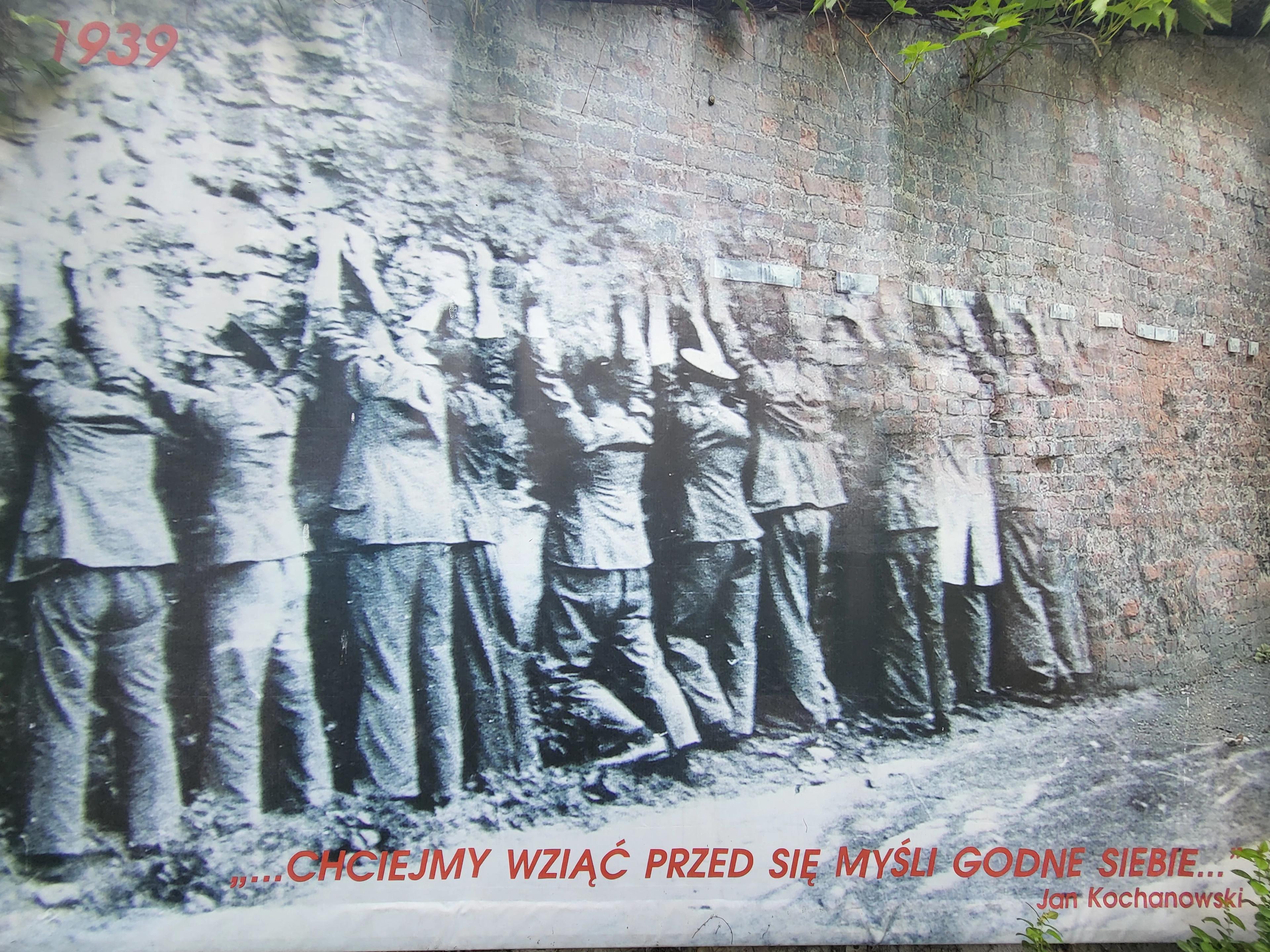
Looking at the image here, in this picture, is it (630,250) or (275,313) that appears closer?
(275,313)

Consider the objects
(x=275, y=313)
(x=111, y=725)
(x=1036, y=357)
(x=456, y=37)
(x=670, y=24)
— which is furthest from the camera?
(x=1036, y=357)

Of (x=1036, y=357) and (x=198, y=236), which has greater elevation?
(x=198, y=236)

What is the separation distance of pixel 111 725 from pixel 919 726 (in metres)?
2.35

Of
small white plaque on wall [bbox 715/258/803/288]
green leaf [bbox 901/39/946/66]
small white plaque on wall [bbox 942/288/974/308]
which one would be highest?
green leaf [bbox 901/39/946/66]

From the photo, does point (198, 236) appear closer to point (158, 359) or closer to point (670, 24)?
point (158, 359)

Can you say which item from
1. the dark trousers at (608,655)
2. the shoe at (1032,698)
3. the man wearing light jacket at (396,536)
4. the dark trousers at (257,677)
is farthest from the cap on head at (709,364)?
the shoe at (1032,698)

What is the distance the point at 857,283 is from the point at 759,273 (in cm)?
35

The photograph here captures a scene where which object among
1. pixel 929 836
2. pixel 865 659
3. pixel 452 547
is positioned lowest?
pixel 929 836

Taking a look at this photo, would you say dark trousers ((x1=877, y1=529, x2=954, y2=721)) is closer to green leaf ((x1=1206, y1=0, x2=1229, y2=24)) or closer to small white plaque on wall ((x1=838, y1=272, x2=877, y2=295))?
small white plaque on wall ((x1=838, y1=272, x2=877, y2=295))

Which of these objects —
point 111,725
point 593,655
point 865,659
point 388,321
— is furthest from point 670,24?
point 111,725

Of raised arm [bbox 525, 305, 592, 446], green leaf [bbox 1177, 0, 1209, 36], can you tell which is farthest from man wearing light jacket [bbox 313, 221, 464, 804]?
green leaf [bbox 1177, 0, 1209, 36]

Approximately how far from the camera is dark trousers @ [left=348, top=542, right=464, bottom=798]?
1859 mm

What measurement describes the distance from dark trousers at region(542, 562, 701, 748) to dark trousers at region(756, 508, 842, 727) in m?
0.36

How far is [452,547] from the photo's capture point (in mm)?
1913
